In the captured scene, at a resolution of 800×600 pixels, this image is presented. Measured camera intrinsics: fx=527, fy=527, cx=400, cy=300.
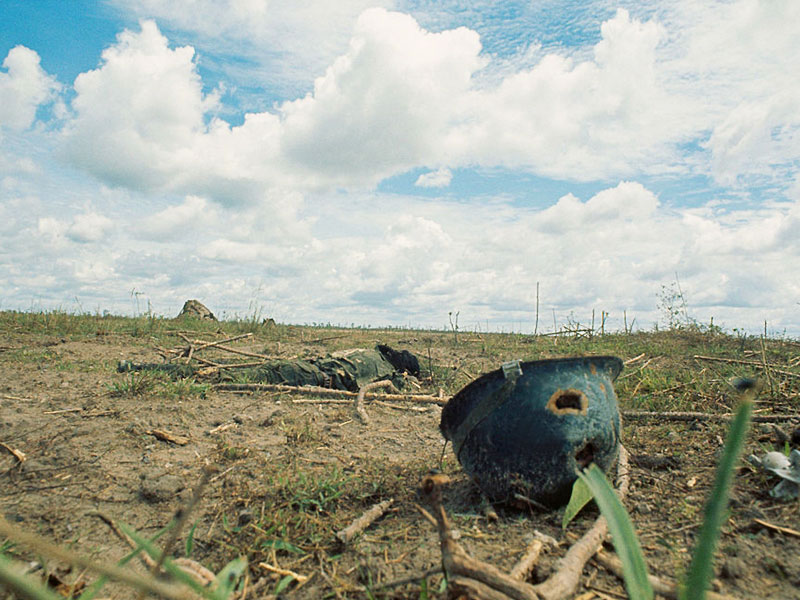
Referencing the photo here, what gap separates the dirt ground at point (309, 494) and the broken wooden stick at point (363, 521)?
3 cm

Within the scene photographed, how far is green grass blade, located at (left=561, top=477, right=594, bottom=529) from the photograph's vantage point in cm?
219

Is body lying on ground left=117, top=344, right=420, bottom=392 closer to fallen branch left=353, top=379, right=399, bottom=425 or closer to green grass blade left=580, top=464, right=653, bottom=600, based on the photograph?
fallen branch left=353, top=379, right=399, bottom=425

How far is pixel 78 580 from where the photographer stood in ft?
6.52

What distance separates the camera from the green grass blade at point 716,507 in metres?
0.64

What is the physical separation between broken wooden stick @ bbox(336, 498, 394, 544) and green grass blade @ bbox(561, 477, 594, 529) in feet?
2.78

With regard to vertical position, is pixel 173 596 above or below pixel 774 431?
above

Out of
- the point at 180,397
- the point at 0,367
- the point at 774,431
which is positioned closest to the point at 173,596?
the point at 774,431

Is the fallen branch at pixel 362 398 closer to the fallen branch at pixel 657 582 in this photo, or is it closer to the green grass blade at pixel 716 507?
the fallen branch at pixel 657 582

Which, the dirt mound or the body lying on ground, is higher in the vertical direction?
the dirt mound

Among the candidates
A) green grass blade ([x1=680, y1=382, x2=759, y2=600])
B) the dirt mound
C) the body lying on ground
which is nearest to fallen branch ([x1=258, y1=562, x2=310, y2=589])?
green grass blade ([x1=680, y1=382, x2=759, y2=600])

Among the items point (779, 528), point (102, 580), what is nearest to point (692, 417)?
point (779, 528)

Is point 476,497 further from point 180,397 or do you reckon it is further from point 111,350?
point 111,350

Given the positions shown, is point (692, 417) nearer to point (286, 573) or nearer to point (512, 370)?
point (512, 370)

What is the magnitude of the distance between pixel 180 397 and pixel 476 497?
309cm
